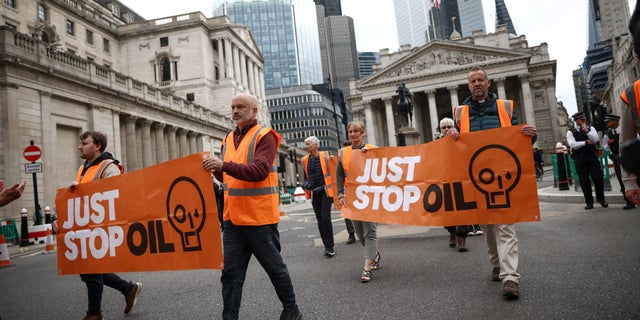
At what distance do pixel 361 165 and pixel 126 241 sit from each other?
3.07 m

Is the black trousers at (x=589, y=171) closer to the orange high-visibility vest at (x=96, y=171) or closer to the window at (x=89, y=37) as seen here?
the orange high-visibility vest at (x=96, y=171)

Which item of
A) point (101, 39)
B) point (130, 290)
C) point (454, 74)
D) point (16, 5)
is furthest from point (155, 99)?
point (454, 74)

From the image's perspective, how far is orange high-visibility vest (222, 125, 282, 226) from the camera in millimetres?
3248

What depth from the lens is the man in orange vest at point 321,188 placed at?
699cm

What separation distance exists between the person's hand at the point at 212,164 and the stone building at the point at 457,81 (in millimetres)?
50910

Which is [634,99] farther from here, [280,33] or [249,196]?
[280,33]

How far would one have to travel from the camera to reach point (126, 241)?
4105 millimetres

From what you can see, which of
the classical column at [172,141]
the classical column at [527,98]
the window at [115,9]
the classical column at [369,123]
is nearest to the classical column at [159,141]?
the classical column at [172,141]

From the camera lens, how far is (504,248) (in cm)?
390

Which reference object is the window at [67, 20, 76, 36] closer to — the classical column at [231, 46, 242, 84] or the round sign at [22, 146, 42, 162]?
the classical column at [231, 46, 242, 84]

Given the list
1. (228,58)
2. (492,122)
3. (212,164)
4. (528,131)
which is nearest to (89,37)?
(228,58)

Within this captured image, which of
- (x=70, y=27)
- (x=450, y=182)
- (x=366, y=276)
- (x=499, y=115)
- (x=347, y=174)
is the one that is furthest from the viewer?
(x=70, y=27)

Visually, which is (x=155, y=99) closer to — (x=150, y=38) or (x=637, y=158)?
(x=150, y=38)

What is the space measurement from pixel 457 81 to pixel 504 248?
5602cm
